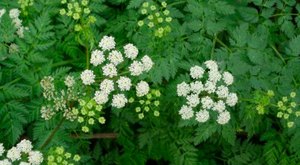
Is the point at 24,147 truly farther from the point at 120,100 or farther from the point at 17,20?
the point at 17,20

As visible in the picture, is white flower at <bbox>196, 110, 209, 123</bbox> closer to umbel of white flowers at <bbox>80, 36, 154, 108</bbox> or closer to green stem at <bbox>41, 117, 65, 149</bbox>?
umbel of white flowers at <bbox>80, 36, 154, 108</bbox>

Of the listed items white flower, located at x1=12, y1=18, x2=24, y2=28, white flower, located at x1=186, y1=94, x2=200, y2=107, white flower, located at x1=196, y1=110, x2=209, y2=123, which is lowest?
white flower, located at x1=196, y1=110, x2=209, y2=123

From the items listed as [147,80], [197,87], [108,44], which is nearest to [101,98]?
[108,44]

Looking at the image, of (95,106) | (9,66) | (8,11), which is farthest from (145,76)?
(8,11)

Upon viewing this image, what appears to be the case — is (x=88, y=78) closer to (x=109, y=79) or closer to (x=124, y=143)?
(x=109, y=79)

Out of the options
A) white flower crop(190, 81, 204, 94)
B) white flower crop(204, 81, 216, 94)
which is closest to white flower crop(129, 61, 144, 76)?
white flower crop(190, 81, 204, 94)

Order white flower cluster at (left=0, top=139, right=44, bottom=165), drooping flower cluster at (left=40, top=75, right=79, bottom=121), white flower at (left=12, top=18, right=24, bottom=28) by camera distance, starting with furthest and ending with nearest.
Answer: white flower at (left=12, top=18, right=24, bottom=28), drooping flower cluster at (left=40, top=75, right=79, bottom=121), white flower cluster at (left=0, top=139, right=44, bottom=165)

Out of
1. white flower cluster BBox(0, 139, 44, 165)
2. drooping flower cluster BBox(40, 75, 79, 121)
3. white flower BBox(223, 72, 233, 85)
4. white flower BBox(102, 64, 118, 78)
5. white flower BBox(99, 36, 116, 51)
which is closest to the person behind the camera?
white flower cluster BBox(0, 139, 44, 165)
